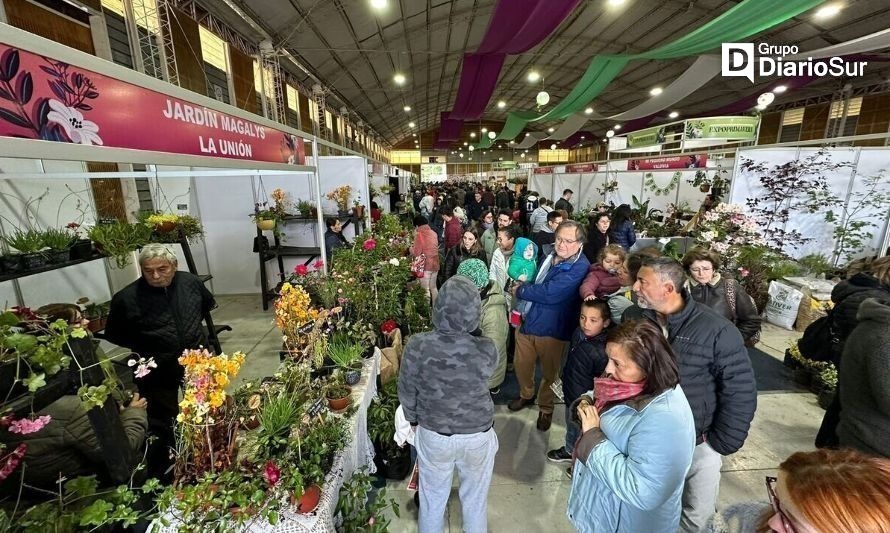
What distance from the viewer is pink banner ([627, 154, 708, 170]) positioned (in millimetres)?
7136

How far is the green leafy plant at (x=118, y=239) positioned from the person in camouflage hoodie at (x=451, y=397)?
3391mm

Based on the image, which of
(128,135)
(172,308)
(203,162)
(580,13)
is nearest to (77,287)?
(172,308)

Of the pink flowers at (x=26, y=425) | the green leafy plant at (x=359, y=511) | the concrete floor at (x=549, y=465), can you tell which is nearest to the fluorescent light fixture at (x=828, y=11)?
the concrete floor at (x=549, y=465)

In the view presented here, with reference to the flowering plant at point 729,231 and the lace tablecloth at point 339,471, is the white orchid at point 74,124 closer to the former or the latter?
the lace tablecloth at point 339,471

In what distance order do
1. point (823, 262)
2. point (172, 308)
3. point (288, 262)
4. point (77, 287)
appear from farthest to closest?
point (288, 262) → point (823, 262) → point (77, 287) → point (172, 308)

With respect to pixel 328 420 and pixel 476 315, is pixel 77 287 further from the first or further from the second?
pixel 476 315

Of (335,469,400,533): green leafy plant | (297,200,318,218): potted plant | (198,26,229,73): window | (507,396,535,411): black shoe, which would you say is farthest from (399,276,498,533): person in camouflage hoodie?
(198,26,229,73): window

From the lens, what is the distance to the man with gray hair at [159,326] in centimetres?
233

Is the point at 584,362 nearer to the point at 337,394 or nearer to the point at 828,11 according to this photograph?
the point at 337,394

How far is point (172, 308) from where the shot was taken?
7.95ft

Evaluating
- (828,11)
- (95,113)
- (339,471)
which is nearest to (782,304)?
(339,471)

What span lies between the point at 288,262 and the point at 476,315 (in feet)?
17.2

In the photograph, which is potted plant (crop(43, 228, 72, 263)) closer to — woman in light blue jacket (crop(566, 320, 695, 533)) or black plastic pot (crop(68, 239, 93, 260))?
black plastic pot (crop(68, 239, 93, 260))

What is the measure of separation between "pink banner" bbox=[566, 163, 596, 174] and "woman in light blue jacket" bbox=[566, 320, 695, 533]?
10664 millimetres
